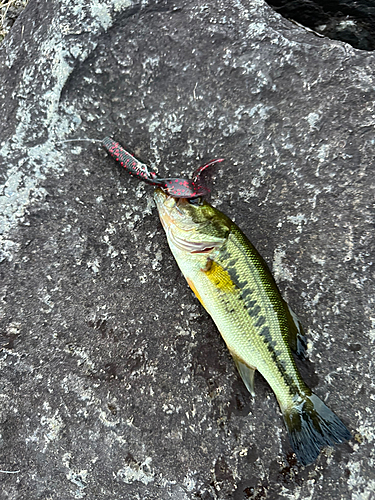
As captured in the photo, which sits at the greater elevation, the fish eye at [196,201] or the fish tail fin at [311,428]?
the fish eye at [196,201]

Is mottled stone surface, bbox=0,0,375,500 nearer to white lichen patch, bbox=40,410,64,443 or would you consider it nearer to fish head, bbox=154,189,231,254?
white lichen patch, bbox=40,410,64,443

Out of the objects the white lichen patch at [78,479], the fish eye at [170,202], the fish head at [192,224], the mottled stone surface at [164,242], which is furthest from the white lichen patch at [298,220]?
the white lichen patch at [78,479]

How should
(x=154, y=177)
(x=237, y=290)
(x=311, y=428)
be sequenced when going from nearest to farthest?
(x=311, y=428) → (x=237, y=290) → (x=154, y=177)

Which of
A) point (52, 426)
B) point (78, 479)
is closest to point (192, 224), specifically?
point (52, 426)

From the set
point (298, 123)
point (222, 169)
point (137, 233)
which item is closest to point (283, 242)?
point (222, 169)

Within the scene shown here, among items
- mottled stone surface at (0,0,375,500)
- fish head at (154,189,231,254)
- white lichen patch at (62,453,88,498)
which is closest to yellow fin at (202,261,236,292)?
fish head at (154,189,231,254)

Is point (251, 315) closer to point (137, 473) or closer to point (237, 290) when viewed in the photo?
point (237, 290)

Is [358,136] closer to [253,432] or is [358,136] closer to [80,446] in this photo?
[253,432]

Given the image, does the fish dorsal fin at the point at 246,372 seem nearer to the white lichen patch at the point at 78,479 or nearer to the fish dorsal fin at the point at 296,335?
the fish dorsal fin at the point at 296,335

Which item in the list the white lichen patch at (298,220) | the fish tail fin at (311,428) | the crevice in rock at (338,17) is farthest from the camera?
the crevice in rock at (338,17)
